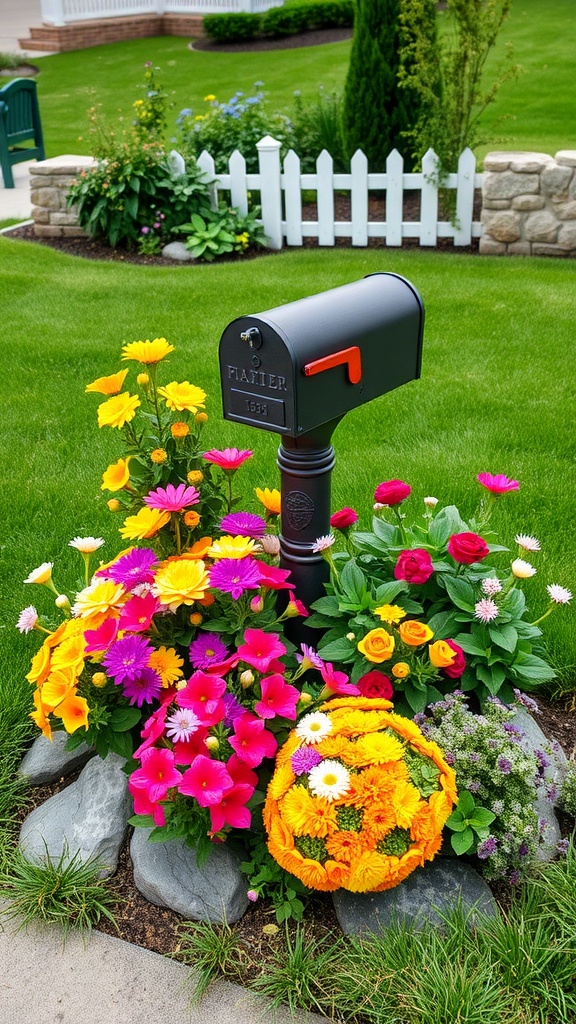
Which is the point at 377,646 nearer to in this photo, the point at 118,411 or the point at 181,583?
the point at 181,583

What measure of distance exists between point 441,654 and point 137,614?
2.34ft

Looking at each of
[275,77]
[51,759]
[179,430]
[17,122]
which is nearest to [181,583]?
[179,430]

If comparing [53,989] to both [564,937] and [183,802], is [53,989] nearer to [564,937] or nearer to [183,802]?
[183,802]

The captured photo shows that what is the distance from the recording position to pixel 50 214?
7.72 m

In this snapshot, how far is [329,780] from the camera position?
187 cm

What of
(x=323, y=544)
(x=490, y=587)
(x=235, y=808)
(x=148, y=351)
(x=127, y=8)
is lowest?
(x=235, y=808)

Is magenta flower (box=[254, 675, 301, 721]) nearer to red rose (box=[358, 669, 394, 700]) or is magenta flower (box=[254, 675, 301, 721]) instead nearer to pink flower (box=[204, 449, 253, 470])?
red rose (box=[358, 669, 394, 700])

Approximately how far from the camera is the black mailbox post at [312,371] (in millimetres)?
1896

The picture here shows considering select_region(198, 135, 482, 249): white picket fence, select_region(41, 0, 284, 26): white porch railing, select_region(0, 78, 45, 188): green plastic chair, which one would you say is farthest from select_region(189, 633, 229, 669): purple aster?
select_region(41, 0, 284, 26): white porch railing

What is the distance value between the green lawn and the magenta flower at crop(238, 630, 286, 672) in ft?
30.2

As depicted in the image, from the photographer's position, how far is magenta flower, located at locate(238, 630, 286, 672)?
1995 millimetres

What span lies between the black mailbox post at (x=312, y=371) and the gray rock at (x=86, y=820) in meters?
0.70

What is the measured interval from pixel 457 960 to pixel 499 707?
22.9 inches

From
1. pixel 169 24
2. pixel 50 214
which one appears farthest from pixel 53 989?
pixel 169 24
